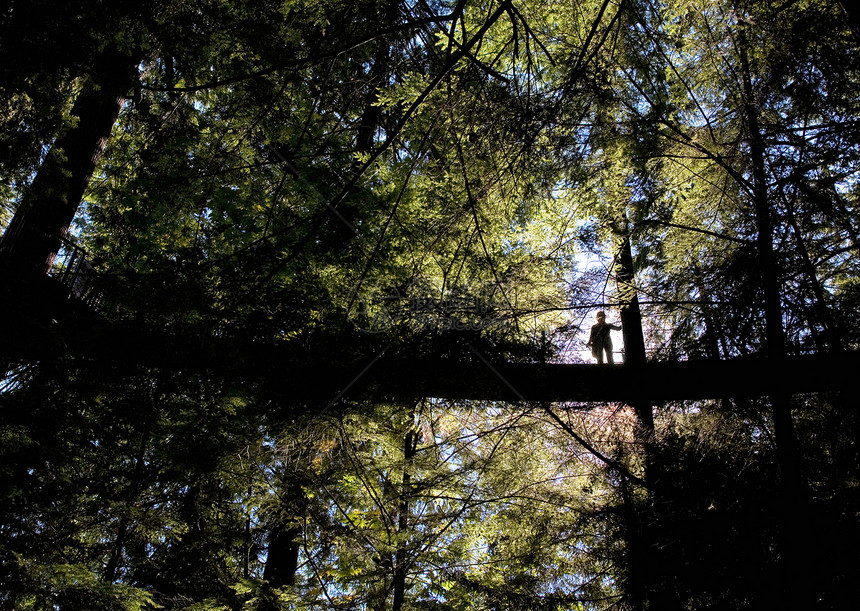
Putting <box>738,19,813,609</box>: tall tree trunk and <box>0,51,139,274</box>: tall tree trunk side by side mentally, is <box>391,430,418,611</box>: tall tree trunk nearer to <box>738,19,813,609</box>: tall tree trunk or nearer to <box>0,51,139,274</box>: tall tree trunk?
<box>738,19,813,609</box>: tall tree trunk

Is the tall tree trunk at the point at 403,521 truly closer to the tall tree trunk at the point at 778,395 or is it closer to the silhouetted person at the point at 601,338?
the silhouetted person at the point at 601,338

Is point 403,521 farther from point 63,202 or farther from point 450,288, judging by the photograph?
point 63,202

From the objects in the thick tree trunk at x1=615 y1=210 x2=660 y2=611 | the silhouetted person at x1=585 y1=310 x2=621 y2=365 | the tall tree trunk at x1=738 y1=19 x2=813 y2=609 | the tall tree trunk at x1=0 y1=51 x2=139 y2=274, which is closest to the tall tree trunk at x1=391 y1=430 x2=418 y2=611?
the thick tree trunk at x1=615 y1=210 x2=660 y2=611

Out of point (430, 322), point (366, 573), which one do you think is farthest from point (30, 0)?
point (366, 573)

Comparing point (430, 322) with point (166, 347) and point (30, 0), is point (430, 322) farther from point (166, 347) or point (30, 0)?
point (30, 0)

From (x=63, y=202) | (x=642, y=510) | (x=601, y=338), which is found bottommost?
(x=642, y=510)

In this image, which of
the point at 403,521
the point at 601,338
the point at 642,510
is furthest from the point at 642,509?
the point at 601,338

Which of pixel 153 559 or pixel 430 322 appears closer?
pixel 430 322

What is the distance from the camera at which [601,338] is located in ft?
23.8

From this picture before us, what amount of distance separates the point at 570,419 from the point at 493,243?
2200 millimetres

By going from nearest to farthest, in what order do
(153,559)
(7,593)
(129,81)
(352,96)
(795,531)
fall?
1. (795,531)
2. (352,96)
3. (129,81)
4. (7,593)
5. (153,559)

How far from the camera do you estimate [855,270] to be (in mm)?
4031

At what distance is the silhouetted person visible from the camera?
7242mm

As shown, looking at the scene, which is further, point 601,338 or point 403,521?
point 601,338
